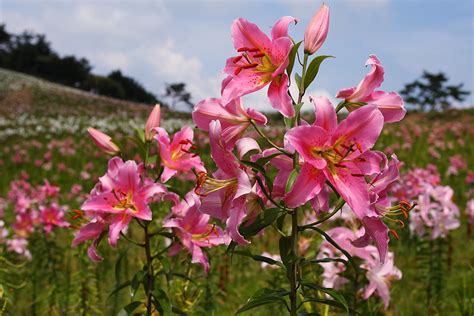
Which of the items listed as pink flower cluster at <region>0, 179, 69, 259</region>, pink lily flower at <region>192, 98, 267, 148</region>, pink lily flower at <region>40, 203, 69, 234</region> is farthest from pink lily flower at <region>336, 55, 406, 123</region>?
pink lily flower at <region>40, 203, 69, 234</region>

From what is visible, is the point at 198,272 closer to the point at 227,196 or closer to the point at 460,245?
the point at 460,245

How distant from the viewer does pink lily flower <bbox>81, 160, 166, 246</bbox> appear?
2.17 metres

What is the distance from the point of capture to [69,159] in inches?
515

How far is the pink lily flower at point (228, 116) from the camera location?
5.39ft

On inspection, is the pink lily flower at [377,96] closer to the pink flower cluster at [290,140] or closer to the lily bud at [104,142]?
the pink flower cluster at [290,140]

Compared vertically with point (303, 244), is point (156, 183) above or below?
above

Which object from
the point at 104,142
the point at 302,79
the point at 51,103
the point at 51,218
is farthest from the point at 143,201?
the point at 51,103

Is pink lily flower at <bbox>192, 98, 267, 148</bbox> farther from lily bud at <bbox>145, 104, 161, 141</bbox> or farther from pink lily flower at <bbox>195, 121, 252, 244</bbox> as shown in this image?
lily bud at <bbox>145, 104, 161, 141</bbox>

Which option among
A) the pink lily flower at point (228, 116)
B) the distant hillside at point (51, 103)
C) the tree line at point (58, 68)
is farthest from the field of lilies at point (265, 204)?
the tree line at point (58, 68)

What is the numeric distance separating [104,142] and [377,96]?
1227 millimetres

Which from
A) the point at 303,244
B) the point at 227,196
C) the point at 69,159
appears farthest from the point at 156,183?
the point at 69,159

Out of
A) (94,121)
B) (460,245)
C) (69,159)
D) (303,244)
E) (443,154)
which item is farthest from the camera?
(94,121)

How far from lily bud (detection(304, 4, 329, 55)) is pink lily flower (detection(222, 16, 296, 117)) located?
70 mm

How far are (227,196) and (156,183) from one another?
697 mm
